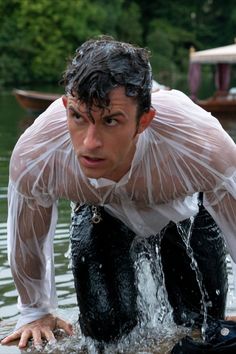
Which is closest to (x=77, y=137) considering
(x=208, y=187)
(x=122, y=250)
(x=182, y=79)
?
(x=208, y=187)

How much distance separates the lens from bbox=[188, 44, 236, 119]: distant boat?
21.6 meters

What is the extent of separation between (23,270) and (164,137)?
3.43ft

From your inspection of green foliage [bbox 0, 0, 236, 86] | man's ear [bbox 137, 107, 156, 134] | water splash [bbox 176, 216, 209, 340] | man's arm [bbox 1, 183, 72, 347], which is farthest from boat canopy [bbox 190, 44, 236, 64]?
man's ear [bbox 137, 107, 156, 134]

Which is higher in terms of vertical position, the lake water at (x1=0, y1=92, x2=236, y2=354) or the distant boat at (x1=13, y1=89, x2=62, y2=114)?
the lake water at (x1=0, y1=92, x2=236, y2=354)

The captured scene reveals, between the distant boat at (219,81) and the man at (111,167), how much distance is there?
1754cm

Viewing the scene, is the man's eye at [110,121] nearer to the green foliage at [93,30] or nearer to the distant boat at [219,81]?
the distant boat at [219,81]

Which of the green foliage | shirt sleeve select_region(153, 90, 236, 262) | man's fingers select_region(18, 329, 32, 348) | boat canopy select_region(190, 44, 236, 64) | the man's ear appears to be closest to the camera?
the man's ear

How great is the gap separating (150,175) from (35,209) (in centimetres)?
58

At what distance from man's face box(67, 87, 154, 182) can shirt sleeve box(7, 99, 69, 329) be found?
0.36 metres

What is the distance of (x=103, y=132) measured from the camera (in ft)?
10.3

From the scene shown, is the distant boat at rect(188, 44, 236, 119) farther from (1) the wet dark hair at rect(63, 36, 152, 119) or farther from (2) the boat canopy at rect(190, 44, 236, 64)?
(1) the wet dark hair at rect(63, 36, 152, 119)

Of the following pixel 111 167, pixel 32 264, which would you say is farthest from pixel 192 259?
pixel 111 167

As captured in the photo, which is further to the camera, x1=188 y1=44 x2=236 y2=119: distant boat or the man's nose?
x1=188 y1=44 x2=236 y2=119: distant boat

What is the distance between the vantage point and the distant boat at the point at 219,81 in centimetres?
2159
